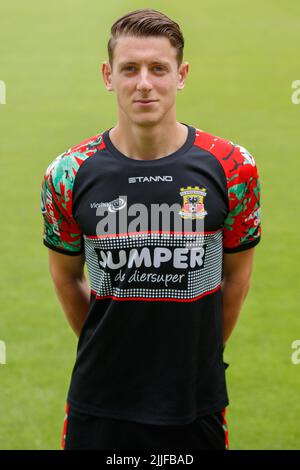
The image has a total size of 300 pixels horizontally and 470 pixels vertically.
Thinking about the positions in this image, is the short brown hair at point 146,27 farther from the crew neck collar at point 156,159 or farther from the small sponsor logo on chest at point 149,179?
the small sponsor logo on chest at point 149,179

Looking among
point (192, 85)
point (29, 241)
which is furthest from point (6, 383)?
point (192, 85)

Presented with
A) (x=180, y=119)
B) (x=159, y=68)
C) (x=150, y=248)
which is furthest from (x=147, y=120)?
(x=180, y=119)

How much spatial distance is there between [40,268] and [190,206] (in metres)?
4.87

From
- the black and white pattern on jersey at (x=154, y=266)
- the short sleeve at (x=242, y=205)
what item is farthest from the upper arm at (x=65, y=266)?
the short sleeve at (x=242, y=205)

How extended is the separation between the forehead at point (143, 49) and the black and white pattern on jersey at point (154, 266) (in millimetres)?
584

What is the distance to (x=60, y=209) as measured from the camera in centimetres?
301

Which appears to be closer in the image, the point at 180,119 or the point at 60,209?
the point at 60,209

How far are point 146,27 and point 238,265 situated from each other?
0.95 meters

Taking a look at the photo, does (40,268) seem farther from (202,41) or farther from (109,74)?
(202,41)

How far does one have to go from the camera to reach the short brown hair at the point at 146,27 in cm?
284

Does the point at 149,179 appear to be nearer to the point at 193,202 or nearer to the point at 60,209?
the point at 193,202

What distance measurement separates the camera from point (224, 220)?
2.98m

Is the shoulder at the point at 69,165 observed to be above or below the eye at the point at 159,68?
below

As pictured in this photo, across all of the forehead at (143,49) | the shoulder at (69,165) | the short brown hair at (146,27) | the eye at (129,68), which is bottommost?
the shoulder at (69,165)
